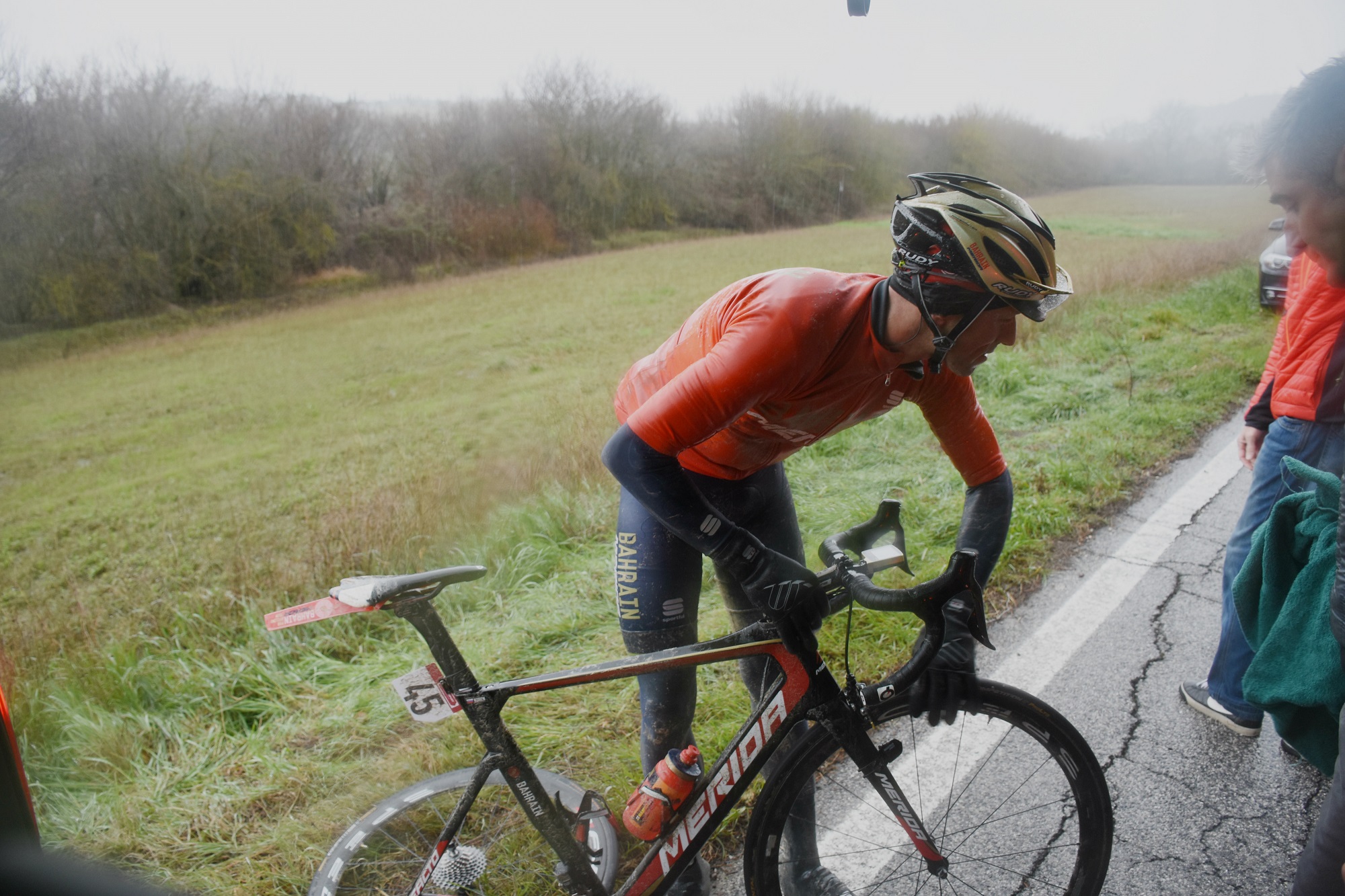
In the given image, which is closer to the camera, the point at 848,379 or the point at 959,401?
the point at 848,379

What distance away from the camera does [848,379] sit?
165cm

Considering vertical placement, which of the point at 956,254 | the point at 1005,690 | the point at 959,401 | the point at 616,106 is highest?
the point at 616,106

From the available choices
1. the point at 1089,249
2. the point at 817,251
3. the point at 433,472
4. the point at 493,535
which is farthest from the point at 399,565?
the point at 1089,249

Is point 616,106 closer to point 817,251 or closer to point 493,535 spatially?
point 817,251

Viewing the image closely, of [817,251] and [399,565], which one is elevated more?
[817,251]

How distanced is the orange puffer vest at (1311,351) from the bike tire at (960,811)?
137 centimetres

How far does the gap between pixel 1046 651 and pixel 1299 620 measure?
110 cm

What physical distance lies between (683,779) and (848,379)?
978mm

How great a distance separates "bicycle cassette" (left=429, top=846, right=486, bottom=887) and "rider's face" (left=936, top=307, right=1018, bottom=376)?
1686mm

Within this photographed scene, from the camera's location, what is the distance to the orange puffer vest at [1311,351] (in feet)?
7.29

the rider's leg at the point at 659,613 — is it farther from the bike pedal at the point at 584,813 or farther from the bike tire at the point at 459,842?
the bike tire at the point at 459,842

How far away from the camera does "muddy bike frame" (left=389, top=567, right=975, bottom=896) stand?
5.30 feet

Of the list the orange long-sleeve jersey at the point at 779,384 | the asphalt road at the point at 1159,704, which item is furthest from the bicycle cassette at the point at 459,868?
the orange long-sleeve jersey at the point at 779,384

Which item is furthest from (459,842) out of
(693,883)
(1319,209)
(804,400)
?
(1319,209)
